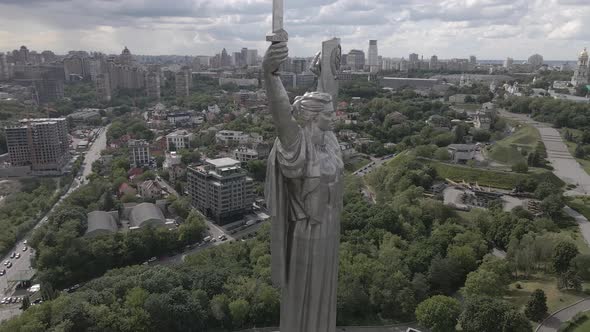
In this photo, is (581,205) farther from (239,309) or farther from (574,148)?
(239,309)

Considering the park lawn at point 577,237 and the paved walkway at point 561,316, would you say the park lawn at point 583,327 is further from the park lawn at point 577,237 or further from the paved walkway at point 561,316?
the park lawn at point 577,237

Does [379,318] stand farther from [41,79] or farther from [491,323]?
[41,79]

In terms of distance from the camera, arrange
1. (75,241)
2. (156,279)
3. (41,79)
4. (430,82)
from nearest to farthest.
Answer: (156,279) → (75,241) → (41,79) → (430,82)

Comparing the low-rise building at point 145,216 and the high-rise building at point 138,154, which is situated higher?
the high-rise building at point 138,154

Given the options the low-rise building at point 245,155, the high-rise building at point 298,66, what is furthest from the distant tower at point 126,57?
the low-rise building at point 245,155

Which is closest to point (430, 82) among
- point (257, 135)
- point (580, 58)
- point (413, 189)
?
point (580, 58)

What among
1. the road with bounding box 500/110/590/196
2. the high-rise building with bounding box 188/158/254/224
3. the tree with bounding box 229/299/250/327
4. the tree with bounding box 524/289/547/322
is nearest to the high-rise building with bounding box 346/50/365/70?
the road with bounding box 500/110/590/196

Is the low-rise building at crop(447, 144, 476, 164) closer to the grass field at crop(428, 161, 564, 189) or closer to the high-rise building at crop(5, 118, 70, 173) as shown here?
the grass field at crop(428, 161, 564, 189)
